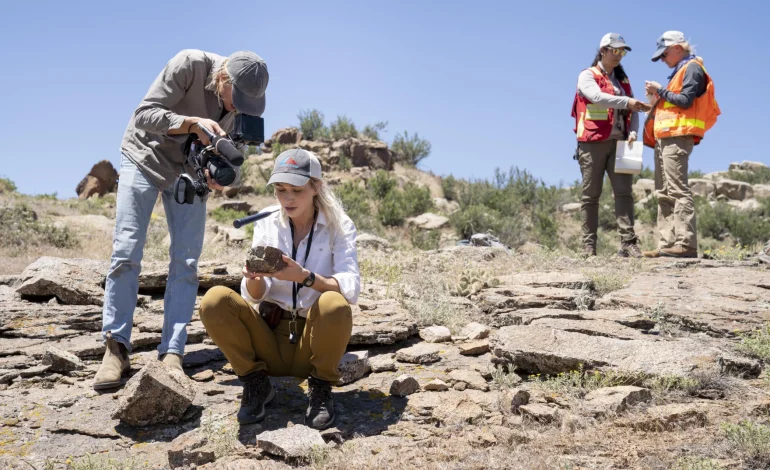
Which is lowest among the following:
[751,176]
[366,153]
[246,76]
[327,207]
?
[327,207]

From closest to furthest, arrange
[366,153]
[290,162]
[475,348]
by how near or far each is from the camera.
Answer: [290,162] → [475,348] → [366,153]

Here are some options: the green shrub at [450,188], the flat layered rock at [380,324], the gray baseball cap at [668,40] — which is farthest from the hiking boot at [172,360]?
the green shrub at [450,188]

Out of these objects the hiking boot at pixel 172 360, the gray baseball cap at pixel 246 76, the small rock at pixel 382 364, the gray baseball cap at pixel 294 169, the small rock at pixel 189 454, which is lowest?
the small rock at pixel 189 454

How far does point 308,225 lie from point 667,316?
2.70 m

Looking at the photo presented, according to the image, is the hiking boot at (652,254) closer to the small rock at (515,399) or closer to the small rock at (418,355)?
the small rock at (418,355)

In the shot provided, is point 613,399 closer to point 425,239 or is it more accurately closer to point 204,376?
point 204,376

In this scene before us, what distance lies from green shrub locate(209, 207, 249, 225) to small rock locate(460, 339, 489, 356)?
1105 cm

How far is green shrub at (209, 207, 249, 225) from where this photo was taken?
49.0 feet

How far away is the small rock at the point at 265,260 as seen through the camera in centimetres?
304

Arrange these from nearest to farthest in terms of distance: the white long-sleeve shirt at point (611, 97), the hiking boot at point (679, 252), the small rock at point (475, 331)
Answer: the small rock at point (475, 331) < the white long-sleeve shirt at point (611, 97) < the hiking boot at point (679, 252)

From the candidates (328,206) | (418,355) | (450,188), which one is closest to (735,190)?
(450,188)

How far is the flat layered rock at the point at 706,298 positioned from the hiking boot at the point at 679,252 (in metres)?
0.92

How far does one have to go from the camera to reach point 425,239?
530 inches

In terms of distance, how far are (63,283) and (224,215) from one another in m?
10.3
